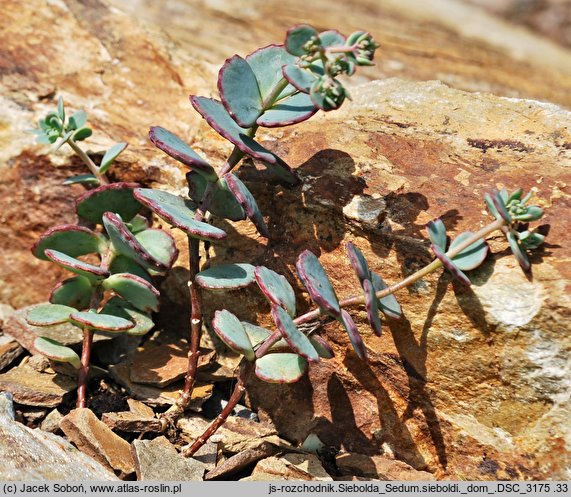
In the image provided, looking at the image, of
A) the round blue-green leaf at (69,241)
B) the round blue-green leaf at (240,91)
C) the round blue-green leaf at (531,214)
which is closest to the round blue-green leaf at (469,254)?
the round blue-green leaf at (531,214)

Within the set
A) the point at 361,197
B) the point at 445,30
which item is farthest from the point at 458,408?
the point at 445,30

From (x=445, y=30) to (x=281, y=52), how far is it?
15.7 feet

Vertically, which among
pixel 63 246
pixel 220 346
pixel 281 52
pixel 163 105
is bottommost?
pixel 220 346

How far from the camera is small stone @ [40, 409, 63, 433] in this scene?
105 inches

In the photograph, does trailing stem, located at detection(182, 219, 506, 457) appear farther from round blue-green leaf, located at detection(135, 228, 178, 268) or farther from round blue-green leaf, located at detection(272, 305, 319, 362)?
round blue-green leaf, located at detection(135, 228, 178, 268)

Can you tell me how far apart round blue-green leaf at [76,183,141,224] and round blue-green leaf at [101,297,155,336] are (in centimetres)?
33

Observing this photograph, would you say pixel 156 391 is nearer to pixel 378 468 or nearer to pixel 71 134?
pixel 378 468

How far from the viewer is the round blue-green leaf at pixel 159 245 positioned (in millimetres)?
2730

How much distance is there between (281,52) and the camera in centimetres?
255

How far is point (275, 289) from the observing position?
7.68 feet

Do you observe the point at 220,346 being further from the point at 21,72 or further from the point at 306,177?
the point at 21,72

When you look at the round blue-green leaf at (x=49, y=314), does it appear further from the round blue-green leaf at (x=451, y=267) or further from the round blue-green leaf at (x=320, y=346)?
the round blue-green leaf at (x=451, y=267)

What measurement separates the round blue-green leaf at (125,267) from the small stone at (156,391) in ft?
1.26

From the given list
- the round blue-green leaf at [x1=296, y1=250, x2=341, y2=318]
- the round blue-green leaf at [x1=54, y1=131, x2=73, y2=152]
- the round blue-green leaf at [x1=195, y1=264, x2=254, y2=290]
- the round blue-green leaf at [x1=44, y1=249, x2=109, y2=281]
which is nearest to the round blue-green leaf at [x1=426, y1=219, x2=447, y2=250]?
the round blue-green leaf at [x1=296, y1=250, x2=341, y2=318]
